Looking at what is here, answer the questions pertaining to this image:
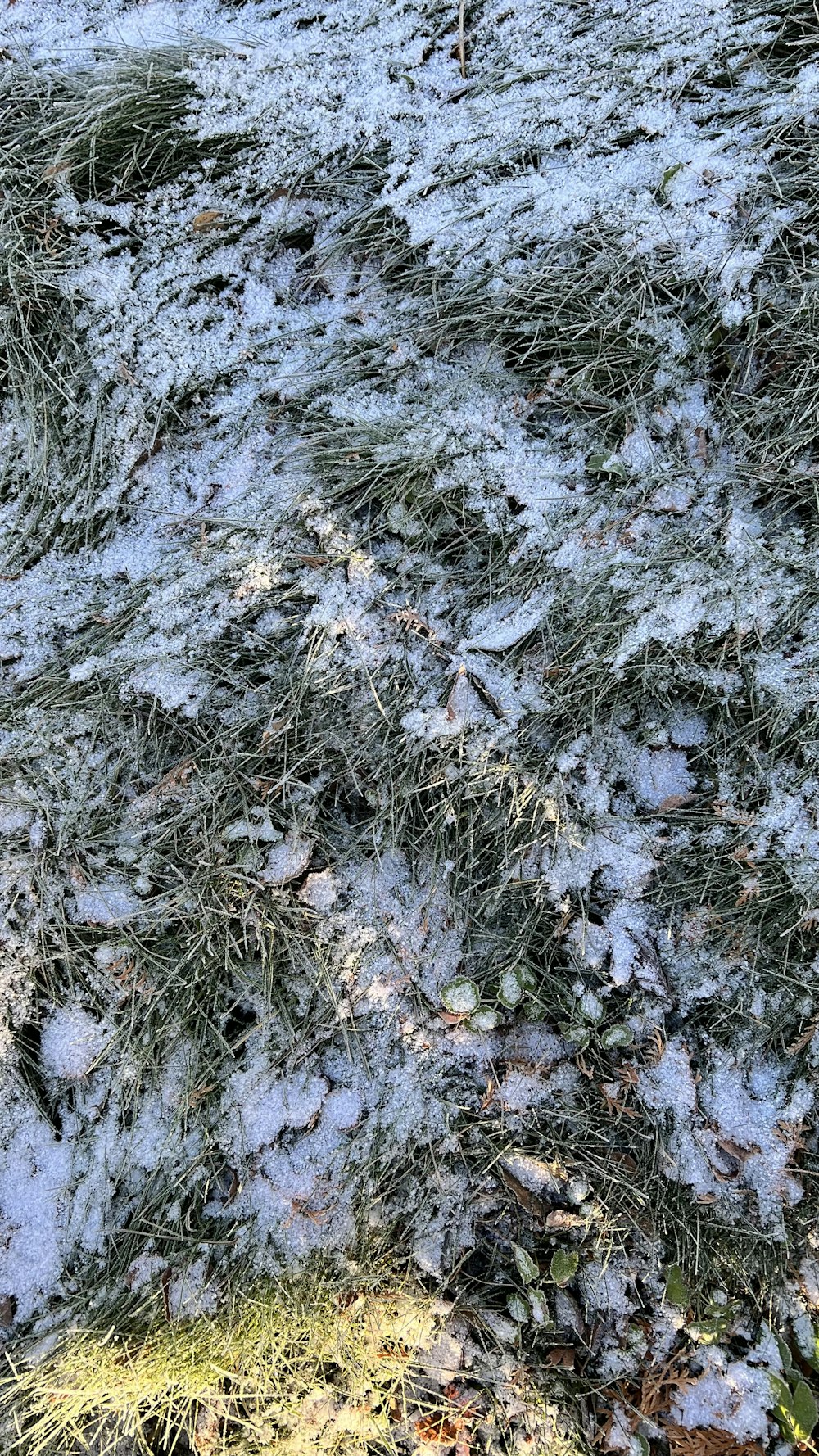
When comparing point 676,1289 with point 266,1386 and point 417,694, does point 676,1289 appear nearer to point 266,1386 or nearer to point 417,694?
point 266,1386

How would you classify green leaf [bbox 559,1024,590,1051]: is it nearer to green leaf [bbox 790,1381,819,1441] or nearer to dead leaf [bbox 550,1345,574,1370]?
dead leaf [bbox 550,1345,574,1370]

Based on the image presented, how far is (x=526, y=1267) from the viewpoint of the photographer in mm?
1728

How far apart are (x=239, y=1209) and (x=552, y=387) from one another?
6.53ft

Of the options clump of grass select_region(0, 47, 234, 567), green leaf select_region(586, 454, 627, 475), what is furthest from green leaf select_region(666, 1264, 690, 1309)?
clump of grass select_region(0, 47, 234, 567)

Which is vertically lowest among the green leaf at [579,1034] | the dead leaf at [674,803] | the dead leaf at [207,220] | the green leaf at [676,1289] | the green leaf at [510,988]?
the green leaf at [676,1289]

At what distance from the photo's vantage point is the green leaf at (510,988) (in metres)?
1.82

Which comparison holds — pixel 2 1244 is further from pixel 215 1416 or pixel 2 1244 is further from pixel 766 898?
pixel 766 898

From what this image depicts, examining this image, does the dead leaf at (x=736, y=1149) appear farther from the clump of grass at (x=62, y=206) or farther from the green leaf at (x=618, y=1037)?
the clump of grass at (x=62, y=206)

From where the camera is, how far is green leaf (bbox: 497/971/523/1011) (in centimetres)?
182

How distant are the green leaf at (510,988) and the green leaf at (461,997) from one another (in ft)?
0.18

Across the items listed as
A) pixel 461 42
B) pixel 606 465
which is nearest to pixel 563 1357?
pixel 606 465

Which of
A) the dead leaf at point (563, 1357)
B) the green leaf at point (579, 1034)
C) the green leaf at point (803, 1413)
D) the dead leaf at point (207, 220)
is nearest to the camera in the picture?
the green leaf at point (803, 1413)

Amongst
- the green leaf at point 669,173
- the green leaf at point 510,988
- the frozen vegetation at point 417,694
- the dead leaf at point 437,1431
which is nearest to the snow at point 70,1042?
the frozen vegetation at point 417,694

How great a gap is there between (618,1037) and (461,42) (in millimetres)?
2334
